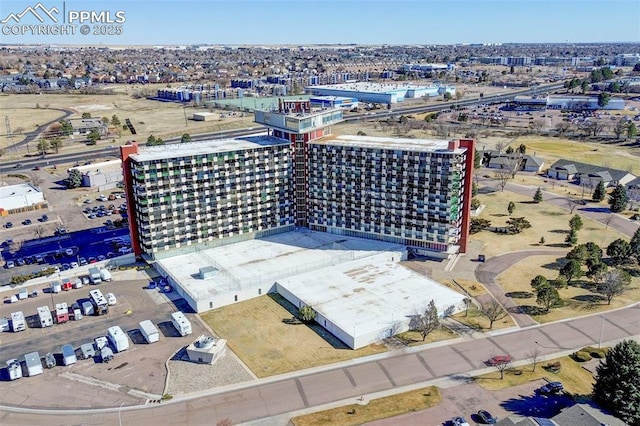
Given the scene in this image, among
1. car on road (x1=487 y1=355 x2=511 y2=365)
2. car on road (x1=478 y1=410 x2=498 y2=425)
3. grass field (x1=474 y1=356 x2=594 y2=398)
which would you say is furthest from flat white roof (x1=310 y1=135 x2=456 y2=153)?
car on road (x1=478 y1=410 x2=498 y2=425)

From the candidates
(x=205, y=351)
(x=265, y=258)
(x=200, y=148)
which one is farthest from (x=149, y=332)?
(x=200, y=148)

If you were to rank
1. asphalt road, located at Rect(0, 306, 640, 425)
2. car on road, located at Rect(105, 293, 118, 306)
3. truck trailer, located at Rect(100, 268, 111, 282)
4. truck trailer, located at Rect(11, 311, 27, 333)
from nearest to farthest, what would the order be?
asphalt road, located at Rect(0, 306, 640, 425), truck trailer, located at Rect(11, 311, 27, 333), car on road, located at Rect(105, 293, 118, 306), truck trailer, located at Rect(100, 268, 111, 282)

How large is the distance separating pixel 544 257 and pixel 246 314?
2662 inches

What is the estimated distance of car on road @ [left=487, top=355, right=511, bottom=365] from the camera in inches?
2960

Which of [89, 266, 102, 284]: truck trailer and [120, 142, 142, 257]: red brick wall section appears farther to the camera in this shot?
[120, 142, 142, 257]: red brick wall section

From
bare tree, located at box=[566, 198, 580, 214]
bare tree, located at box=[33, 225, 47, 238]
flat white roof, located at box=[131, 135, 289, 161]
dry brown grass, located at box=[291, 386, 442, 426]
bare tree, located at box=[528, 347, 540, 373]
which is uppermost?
flat white roof, located at box=[131, 135, 289, 161]

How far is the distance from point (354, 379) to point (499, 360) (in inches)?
877

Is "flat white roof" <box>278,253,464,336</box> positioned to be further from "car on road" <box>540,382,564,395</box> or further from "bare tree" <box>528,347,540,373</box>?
"car on road" <box>540,382,564,395</box>

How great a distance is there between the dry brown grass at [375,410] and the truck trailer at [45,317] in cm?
4966

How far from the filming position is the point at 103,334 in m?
85.2

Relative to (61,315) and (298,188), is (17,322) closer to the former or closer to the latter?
(61,315)

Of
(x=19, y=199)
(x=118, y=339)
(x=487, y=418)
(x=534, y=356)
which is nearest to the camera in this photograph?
(x=487, y=418)

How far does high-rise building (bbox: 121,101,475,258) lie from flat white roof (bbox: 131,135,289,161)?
0.72 feet

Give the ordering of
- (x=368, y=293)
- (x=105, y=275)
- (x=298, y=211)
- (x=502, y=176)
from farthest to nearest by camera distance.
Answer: (x=502, y=176), (x=298, y=211), (x=105, y=275), (x=368, y=293)
